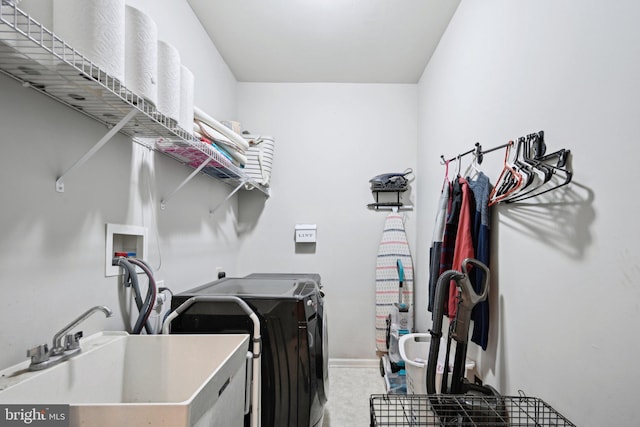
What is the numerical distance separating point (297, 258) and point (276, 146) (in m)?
1.16

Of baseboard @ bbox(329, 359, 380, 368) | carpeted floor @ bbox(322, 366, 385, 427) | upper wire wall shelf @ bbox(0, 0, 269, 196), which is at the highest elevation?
upper wire wall shelf @ bbox(0, 0, 269, 196)

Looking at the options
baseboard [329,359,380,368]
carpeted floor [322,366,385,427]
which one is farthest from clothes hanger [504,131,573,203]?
baseboard [329,359,380,368]

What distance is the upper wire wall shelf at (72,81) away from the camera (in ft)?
2.27

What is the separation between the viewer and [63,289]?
→ 1.08 m

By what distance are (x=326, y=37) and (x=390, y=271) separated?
6.93ft

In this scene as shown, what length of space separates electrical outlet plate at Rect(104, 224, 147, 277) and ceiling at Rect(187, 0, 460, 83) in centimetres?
165

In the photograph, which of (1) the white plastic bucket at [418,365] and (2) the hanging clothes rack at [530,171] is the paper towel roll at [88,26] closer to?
(2) the hanging clothes rack at [530,171]

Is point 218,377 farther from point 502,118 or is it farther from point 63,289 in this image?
point 502,118

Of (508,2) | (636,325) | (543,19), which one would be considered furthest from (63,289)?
(508,2)

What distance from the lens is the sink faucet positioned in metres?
0.90

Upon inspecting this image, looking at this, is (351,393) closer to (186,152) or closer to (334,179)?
(334,179)

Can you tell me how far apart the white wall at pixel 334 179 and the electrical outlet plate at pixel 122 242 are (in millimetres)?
1640

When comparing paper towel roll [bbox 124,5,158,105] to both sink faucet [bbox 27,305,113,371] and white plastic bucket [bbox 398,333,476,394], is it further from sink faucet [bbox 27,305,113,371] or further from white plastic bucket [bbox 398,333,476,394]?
white plastic bucket [bbox 398,333,476,394]

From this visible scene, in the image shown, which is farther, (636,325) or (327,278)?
(327,278)
